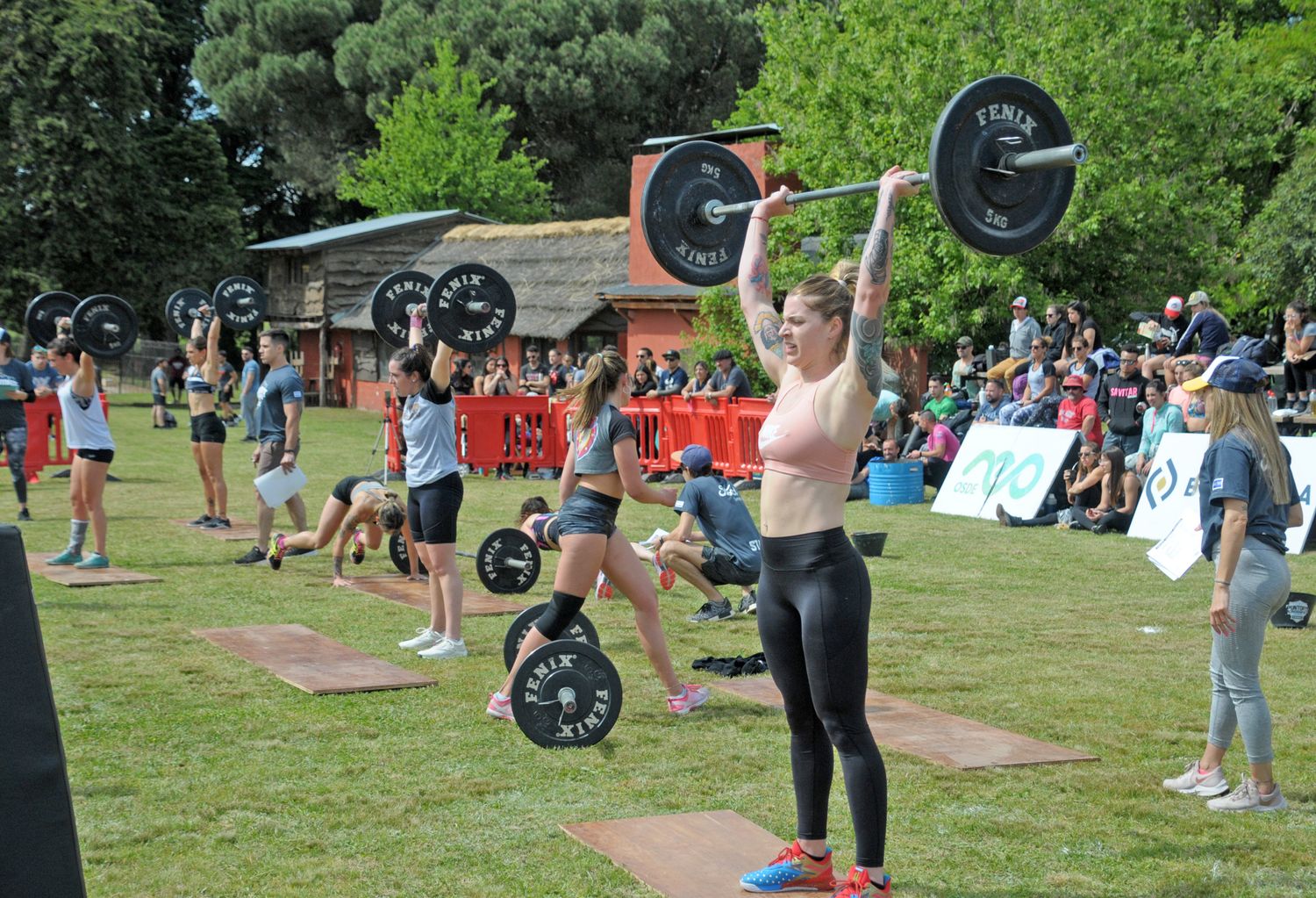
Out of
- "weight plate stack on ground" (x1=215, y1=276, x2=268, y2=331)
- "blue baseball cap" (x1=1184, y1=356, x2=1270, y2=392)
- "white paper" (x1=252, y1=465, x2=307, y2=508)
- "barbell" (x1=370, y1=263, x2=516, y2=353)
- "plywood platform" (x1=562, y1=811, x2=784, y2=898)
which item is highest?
"weight plate stack on ground" (x1=215, y1=276, x2=268, y2=331)

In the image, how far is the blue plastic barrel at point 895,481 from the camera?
15.9 meters

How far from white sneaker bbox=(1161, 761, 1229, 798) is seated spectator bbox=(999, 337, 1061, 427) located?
1023 cm

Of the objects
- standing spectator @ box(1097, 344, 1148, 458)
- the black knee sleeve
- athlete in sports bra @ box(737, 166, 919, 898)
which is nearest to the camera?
athlete in sports bra @ box(737, 166, 919, 898)

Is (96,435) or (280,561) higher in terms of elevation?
(96,435)

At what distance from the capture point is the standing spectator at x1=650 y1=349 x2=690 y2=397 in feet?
61.3

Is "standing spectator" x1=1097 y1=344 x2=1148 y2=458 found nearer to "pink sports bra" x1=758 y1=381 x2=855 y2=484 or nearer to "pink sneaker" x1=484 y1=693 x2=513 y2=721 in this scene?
"pink sneaker" x1=484 y1=693 x2=513 y2=721

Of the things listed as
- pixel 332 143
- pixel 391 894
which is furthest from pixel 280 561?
pixel 332 143

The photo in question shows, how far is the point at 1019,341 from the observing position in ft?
55.4

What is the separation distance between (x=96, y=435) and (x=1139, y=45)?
16.0m

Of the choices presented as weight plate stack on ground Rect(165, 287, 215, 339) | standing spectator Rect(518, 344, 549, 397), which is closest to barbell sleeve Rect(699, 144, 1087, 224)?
weight plate stack on ground Rect(165, 287, 215, 339)

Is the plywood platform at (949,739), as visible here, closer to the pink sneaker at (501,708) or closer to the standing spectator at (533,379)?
the pink sneaker at (501,708)

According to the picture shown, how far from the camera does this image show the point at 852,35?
22.7 meters

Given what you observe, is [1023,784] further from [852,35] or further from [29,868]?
[852,35]

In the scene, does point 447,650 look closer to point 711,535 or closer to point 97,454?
point 711,535
